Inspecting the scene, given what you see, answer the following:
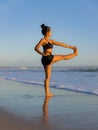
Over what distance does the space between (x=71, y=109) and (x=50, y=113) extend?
61cm

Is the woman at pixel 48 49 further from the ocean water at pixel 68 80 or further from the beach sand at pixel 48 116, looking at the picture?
the ocean water at pixel 68 80

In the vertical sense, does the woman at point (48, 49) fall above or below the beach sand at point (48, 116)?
above

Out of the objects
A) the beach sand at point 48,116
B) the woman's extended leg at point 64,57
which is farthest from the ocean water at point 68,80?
the beach sand at point 48,116

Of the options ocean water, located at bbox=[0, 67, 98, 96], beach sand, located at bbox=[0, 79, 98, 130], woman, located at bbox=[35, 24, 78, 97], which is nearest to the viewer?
beach sand, located at bbox=[0, 79, 98, 130]

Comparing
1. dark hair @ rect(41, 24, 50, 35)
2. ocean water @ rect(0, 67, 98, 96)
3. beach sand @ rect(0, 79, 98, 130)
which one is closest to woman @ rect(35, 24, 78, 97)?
dark hair @ rect(41, 24, 50, 35)

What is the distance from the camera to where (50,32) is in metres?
8.49

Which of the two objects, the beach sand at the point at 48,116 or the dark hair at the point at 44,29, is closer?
the beach sand at the point at 48,116

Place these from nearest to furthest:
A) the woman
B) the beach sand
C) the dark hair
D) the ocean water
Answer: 1. the beach sand
2. the woman
3. the dark hair
4. the ocean water

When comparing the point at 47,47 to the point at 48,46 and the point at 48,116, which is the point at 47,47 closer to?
the point at 48,46

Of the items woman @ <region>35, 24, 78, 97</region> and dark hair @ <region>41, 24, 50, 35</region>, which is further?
dark hair @ <region>41, 24, 50, 35</region>

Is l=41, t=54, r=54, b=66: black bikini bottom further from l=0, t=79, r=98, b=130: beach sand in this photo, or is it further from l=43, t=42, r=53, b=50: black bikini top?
l=0, t=79, r=98, b=130: beach sand

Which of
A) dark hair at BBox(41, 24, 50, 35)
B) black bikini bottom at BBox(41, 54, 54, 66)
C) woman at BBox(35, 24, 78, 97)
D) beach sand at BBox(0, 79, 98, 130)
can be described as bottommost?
beach sand at BBox(0, 79, 98, 130)

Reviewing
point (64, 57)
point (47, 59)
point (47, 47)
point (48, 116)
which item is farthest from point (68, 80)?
point (48, 116)

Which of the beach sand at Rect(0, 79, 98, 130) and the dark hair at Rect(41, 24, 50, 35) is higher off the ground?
the dark hair at Rect(41, 24, 50, 35)
